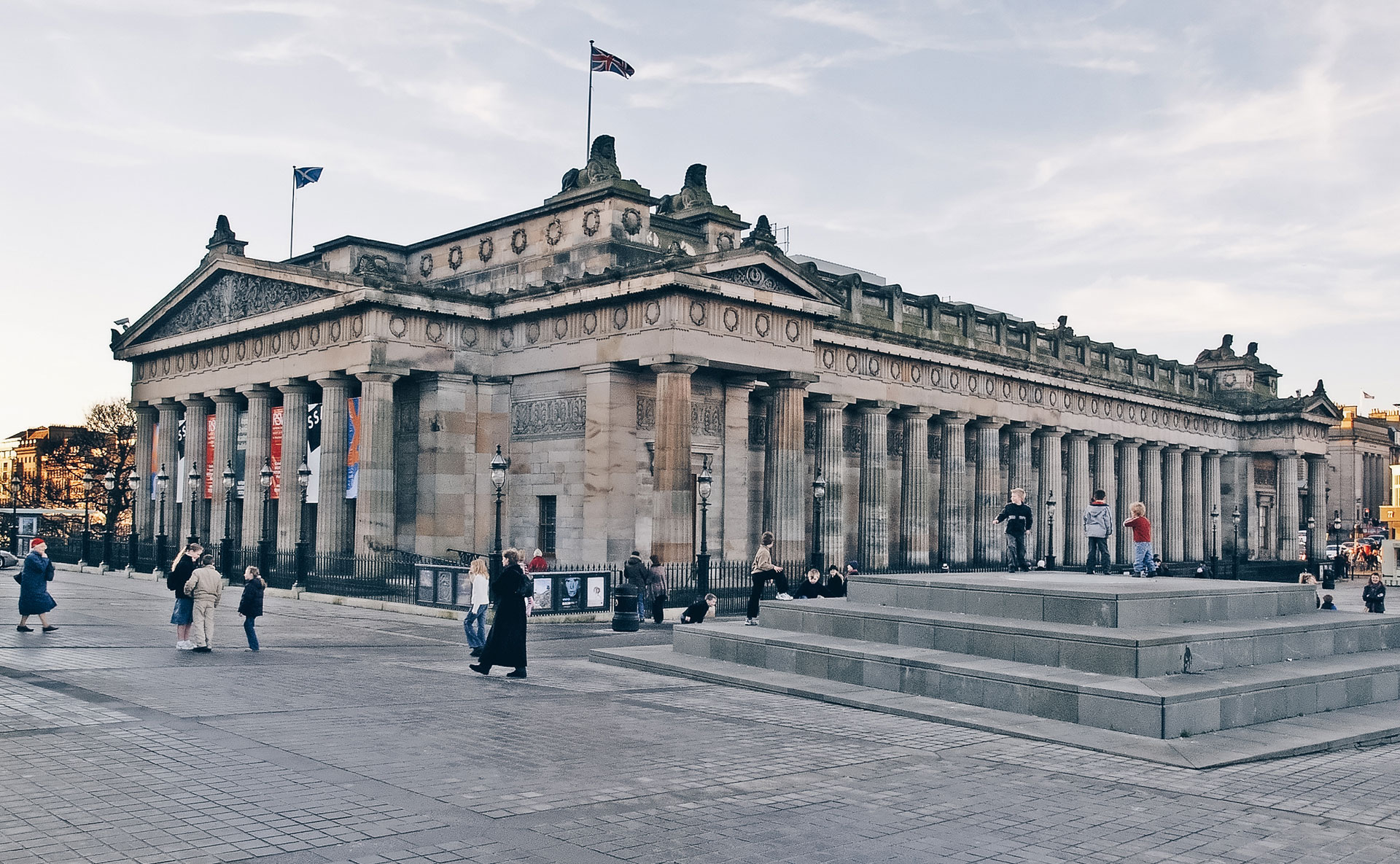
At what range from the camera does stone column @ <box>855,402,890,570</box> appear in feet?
156

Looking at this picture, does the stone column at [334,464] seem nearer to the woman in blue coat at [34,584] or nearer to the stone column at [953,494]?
the woman in blue coat at [34,584]

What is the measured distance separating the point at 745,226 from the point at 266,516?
68.1 ft

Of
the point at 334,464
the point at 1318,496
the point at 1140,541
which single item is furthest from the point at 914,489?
the point at 1318,496

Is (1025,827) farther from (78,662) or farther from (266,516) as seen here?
(266,516)

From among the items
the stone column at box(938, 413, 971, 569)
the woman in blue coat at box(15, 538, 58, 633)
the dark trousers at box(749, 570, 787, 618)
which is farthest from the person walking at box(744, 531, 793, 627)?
the stone column at box(938, 413, 971, 569)

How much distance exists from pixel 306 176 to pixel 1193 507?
53.8 metres

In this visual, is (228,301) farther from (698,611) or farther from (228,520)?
(698,611)

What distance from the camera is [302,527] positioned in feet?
133

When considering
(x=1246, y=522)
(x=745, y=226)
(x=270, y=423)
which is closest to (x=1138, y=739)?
(x=745, y=226)

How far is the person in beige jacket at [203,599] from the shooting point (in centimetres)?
1953

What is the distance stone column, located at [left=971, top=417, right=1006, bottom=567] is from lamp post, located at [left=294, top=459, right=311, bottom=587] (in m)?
29.0

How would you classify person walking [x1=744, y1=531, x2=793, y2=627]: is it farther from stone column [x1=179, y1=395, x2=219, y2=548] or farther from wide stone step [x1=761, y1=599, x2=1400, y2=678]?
stone column [x1=179, y1=395, x2=219, y2=548]

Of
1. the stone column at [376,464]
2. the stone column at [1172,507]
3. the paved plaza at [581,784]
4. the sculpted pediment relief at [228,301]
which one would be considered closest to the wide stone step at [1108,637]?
the paved plaza at [581,784]

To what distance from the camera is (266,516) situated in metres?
43.7
